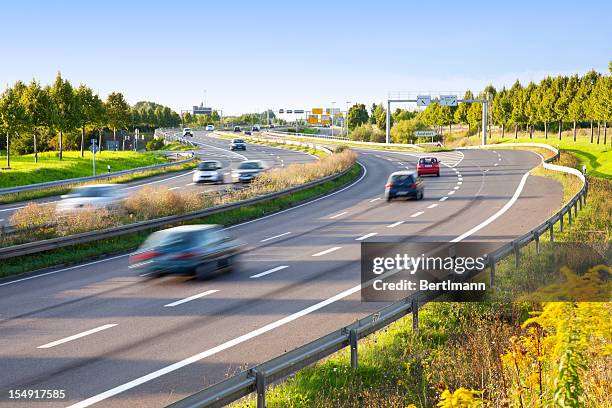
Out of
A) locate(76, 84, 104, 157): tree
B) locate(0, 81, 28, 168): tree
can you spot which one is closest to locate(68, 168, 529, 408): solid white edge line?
locate(0, 81, 28, 168): tree

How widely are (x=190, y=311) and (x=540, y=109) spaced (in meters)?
95.9

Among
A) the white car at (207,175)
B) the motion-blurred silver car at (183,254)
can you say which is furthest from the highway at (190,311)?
the white car at (207,175)

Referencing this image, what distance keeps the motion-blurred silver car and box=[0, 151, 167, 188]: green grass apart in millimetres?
33881

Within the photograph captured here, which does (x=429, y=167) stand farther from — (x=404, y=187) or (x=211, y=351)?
(x=211, y=351)

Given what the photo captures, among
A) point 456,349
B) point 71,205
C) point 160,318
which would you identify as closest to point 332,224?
point 71,205

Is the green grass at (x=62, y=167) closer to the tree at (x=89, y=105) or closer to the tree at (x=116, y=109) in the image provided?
the tree at (x=89, y=105)

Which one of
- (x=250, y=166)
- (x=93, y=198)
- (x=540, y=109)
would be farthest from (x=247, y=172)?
(x=540, y=109)

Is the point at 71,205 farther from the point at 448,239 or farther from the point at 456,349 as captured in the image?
the point at 456,349

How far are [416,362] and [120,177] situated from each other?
134ft

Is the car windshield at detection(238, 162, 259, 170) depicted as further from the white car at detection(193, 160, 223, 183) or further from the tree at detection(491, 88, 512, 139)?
the tree at detection(491, 88, 512, 139)

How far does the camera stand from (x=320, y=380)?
28.8 ft

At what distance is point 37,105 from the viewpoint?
64750mm

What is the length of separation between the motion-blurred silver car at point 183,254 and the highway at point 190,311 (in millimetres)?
361

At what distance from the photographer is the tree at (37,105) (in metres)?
64.2
